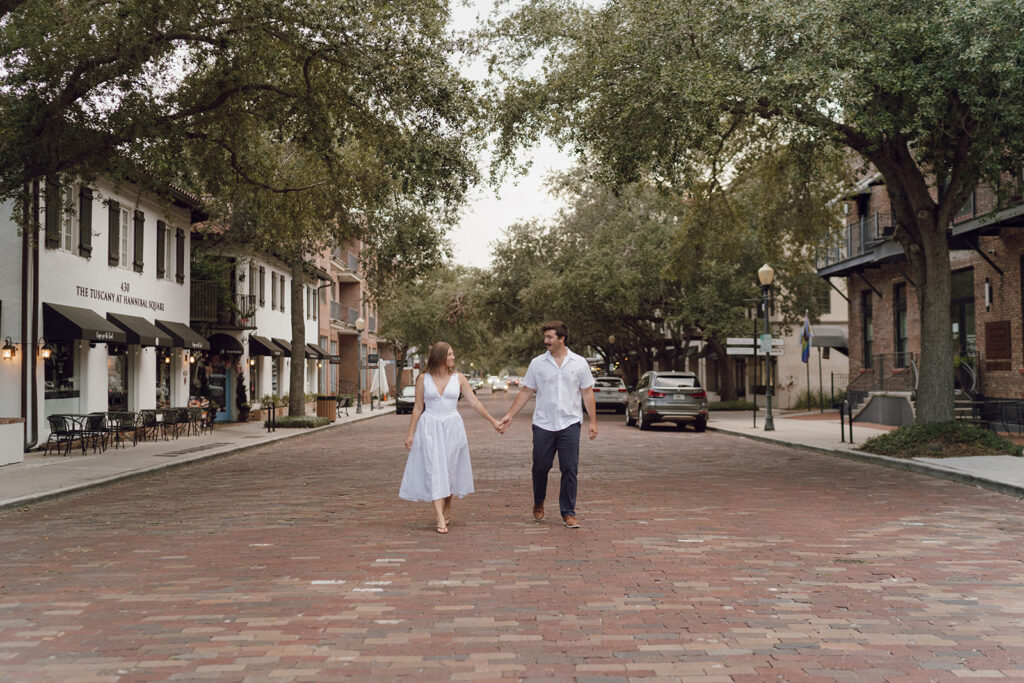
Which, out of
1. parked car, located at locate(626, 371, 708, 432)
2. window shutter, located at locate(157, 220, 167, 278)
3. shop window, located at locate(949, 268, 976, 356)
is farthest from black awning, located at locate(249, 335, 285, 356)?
shop window, located at locate(949, 268, 976, 356)

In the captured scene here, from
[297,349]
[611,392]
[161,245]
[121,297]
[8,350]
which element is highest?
[161,245]

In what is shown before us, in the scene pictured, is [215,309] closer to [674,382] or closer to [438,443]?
[674,382]

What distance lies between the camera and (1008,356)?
2275 cm

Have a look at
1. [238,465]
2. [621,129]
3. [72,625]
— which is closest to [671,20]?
[621,129]

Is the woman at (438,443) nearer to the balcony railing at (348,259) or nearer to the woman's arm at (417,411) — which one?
the woman's arm at (417,411)

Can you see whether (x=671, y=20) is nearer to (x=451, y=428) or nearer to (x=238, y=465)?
(x=451, y=428)

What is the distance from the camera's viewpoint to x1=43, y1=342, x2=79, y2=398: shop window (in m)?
20.9

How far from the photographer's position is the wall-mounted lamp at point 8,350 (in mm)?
18641

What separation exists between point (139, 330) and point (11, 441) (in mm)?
7590

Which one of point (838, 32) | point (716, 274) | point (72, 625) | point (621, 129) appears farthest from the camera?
point (716, 274)

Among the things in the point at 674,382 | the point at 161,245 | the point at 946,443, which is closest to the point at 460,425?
the point at 946,443

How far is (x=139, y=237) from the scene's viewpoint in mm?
25594

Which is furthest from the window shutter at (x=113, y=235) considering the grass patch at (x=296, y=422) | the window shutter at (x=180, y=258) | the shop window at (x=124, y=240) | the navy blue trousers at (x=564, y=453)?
the navy blue trousers at (x=564, y=453)

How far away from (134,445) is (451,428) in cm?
1397
